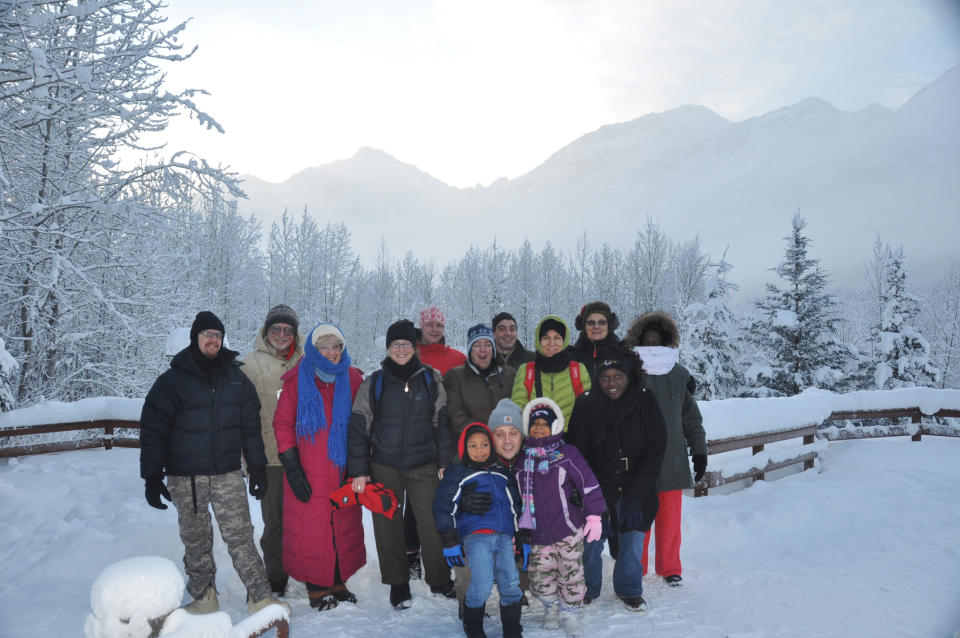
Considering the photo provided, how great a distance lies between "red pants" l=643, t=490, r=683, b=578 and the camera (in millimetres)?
4449

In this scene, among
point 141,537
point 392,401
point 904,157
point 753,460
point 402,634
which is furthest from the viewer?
point 904,157

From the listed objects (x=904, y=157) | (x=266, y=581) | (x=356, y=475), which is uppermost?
(x=904, y=157)

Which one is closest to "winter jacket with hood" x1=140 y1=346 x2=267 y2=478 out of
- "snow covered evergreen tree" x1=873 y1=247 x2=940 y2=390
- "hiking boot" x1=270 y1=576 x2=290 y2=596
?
"hiking boot" x1=270 y1=576 x2=290 y2=596

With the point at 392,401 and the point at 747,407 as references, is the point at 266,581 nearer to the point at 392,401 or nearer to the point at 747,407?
the point at 392,401

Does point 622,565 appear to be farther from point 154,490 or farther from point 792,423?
point 792,423

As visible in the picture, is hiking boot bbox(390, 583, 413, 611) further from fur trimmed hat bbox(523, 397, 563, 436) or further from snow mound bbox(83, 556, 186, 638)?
snow mound bbox(83, 556, 186, 638)

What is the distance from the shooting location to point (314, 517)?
4023 mm

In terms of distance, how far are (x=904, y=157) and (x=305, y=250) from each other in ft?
764

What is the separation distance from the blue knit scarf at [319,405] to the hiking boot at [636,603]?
2.38 m

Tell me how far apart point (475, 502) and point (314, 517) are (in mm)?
1342

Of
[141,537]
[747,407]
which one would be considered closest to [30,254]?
[141,537]

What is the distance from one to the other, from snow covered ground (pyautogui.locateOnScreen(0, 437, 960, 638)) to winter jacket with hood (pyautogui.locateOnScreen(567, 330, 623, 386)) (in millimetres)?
1874

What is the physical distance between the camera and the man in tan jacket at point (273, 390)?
4.23 metres

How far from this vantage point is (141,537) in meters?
4.69
